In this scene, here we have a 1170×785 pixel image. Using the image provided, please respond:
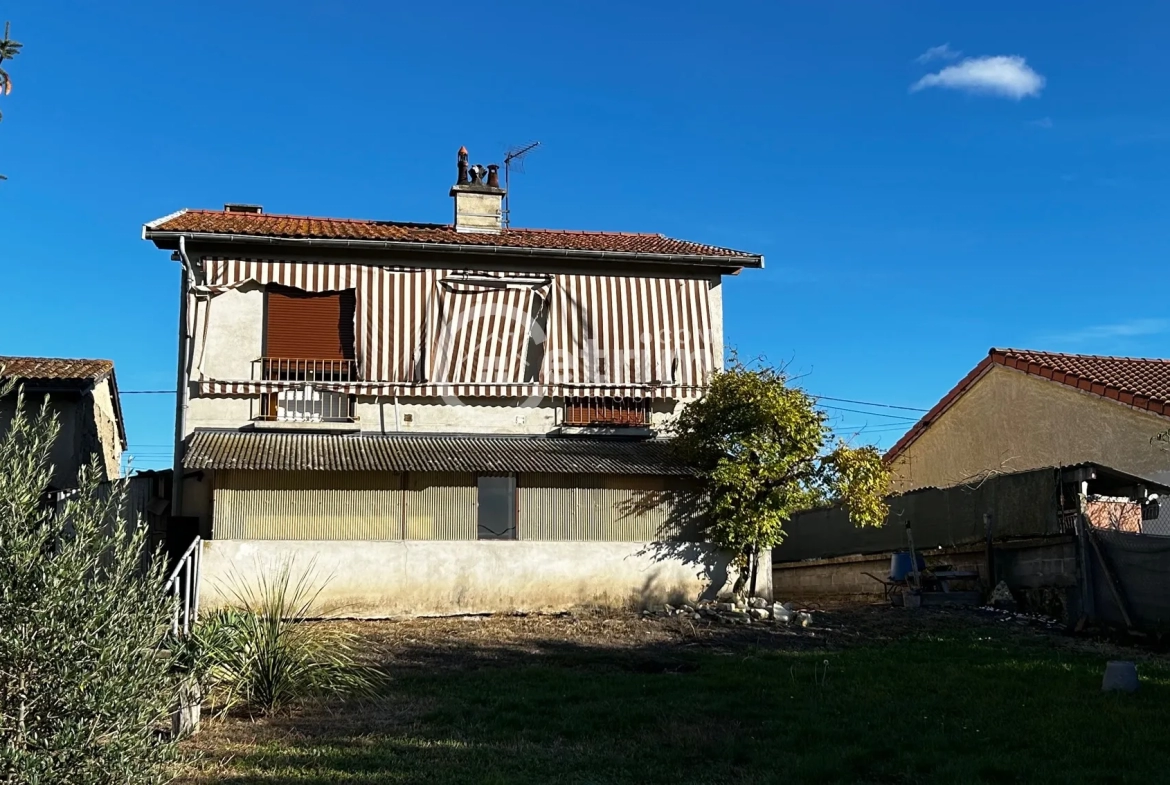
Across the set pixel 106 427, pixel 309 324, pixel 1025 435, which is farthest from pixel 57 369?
pixel 1025 435

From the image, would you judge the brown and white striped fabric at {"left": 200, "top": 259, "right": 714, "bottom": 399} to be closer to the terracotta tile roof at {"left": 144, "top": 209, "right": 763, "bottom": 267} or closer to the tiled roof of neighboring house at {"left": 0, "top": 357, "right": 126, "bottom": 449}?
the terracotta tile roof at {"left": 144, "top": 209, "right": 763, "bottom": 267}

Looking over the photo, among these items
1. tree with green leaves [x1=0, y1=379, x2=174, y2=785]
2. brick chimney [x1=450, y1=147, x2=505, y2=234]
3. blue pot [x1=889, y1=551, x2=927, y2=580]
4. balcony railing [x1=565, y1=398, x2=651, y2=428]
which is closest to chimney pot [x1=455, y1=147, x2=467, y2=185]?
brick chimney [x1=450, y1=147, x2=505, y2=234]

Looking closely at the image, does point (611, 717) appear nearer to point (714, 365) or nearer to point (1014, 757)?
point (1014, 757)

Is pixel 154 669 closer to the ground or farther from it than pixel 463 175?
closer to the ground

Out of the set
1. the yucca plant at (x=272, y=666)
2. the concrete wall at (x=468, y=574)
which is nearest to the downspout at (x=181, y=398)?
the concrete wall at (x=468, y=574)

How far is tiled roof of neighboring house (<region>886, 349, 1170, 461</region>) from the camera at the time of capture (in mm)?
20641

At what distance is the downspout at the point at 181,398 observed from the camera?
1878 cm

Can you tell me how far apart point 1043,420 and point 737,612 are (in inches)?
342

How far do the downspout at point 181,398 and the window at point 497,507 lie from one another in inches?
191

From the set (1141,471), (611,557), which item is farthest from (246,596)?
(1141,471)

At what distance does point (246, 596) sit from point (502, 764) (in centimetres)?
884

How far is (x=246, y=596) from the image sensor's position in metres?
17.0

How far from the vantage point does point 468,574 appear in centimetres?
1786

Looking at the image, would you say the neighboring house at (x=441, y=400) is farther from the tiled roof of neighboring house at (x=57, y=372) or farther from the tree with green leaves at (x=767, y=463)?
the tiled roof of neighboring house at (x=57, y=372)
